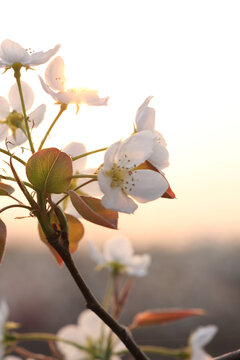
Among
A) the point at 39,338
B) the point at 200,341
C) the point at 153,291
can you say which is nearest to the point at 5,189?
the point at 39,338

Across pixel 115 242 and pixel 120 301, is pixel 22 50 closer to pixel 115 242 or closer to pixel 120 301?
pixel 120 301

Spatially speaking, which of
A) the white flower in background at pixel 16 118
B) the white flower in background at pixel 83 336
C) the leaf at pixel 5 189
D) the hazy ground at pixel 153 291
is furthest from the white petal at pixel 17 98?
the hazy ground at pixel 153 291

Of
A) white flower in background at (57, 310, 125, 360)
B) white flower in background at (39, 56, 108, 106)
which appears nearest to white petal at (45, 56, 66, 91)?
white flower in background at (39, 56, 108, 106)

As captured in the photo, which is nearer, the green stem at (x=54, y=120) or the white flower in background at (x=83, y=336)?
the green stem at (x=54, y=120)

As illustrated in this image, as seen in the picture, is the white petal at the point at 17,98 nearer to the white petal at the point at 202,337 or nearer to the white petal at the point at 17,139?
the white petal at the point at 17,139

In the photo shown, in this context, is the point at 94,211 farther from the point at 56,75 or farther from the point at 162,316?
the point at 162,316

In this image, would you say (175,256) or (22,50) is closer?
(22,50)

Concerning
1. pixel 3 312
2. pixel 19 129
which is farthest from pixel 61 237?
pixel 3 312
